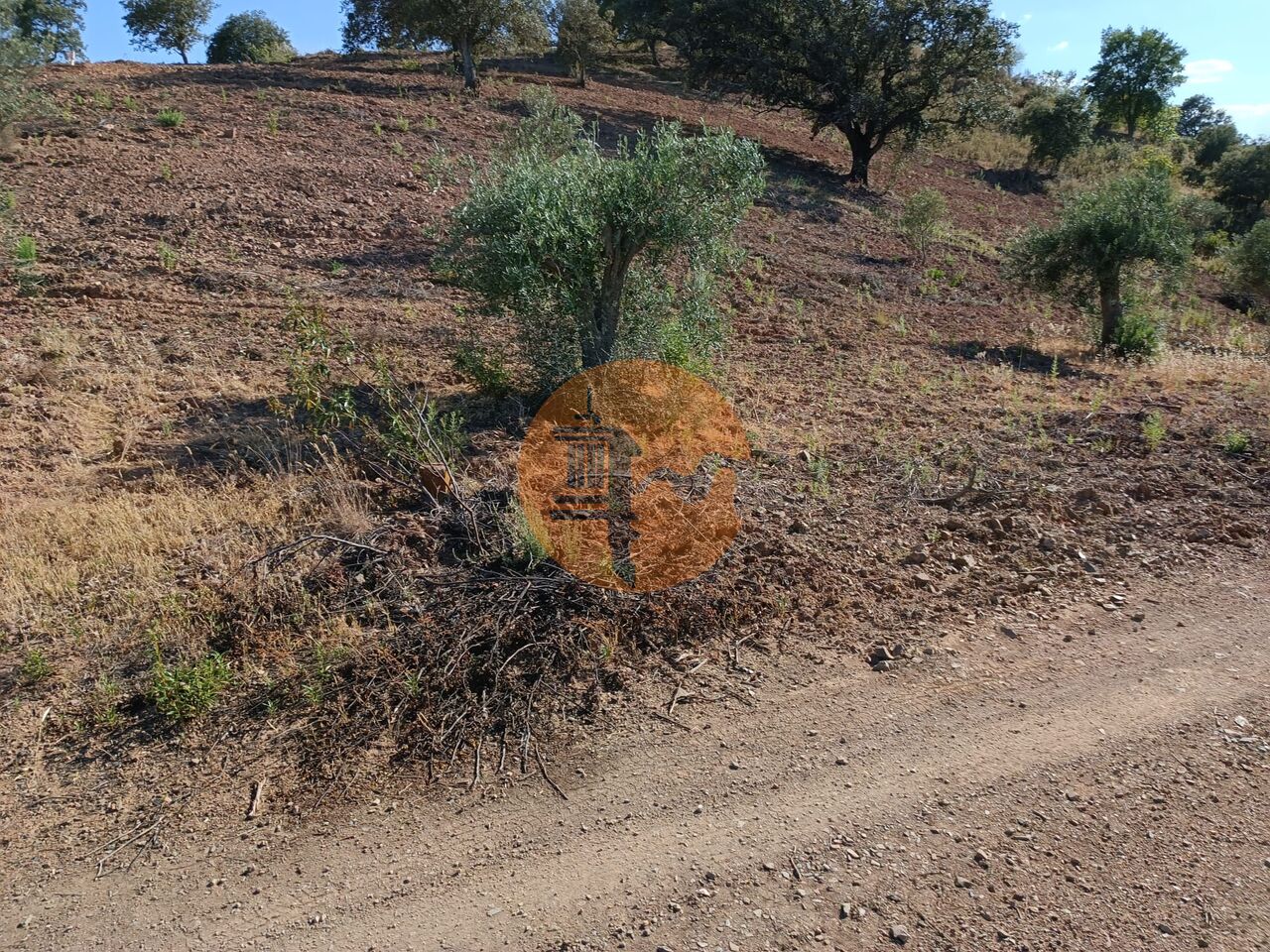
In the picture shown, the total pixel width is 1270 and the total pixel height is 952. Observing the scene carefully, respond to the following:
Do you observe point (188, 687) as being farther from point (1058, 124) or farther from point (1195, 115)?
point (1195, 115)

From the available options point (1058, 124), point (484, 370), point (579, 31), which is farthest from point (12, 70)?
point (1058, 124)

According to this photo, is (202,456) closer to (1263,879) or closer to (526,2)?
(1263,879)

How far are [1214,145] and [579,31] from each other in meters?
24.6

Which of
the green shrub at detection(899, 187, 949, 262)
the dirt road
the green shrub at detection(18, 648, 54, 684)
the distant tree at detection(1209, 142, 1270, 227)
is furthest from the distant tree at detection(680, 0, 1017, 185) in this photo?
the green shrub at detection(18, 648, 54, 684)

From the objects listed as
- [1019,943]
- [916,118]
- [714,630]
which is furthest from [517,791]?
[916,118]

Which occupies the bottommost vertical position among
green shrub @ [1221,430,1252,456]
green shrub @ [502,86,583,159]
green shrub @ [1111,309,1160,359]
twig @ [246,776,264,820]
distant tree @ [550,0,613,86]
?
twig @ [246,776,264,820]

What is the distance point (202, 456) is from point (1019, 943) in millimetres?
5791

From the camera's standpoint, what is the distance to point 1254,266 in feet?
45.0

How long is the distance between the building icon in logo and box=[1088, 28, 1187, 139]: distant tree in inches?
1286

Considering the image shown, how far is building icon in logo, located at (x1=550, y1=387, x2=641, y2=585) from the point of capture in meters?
4.72

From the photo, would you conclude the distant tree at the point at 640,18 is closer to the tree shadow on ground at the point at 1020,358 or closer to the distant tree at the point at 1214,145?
the tree shadow on ground at the point at 1020,358

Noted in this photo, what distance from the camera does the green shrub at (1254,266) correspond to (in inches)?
531

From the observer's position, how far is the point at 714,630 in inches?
167

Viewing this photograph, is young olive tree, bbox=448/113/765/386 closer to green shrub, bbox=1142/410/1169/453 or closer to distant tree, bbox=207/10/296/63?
green shrub, bbox=1142/410/1169/453
